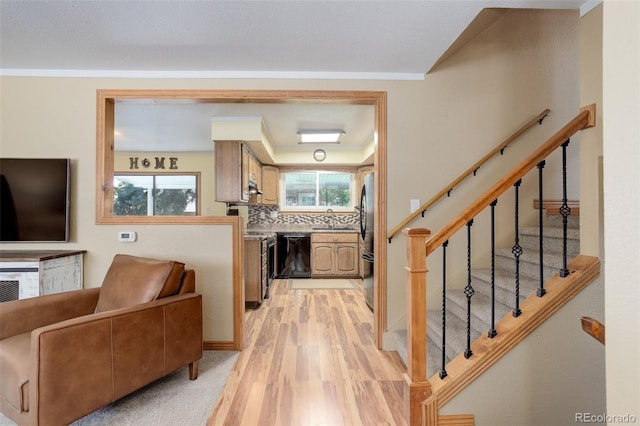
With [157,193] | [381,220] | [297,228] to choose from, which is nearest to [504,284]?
[381,220]

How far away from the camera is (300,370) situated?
2.27 meters

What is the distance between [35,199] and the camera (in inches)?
98.0

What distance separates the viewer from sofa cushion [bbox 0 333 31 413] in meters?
1.43

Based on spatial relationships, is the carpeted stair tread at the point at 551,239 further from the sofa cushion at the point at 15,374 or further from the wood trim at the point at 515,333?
the sofa cushion at the point at 15,374

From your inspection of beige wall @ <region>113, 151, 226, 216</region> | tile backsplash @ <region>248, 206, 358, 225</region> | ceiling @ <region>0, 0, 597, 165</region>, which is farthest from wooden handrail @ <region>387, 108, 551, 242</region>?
beige wall @ <region>113, 151, 226, 216</region>

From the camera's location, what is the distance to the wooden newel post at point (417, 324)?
5.20 ft

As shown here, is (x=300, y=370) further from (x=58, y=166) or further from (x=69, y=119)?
(x=69, y=119)

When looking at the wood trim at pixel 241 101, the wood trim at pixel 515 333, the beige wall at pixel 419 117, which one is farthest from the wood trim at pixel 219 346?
the wood trim at pixel 515 333

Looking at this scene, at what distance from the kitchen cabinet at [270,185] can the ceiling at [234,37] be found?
10.0ft

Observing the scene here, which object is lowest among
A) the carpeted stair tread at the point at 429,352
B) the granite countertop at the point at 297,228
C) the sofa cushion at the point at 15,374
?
the carpeted stair tread at the point at 429,352

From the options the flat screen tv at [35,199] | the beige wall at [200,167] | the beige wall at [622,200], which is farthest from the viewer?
the beige wall at [200,167]

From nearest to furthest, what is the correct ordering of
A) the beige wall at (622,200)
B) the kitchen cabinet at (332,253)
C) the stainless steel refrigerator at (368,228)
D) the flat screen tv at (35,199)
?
1. the beige wall at (622,200)
2. the flat screen tv at (35,199)
3. the stainless steel refrigerator at (368,228)
4. the kitchen cabinet at (332,253)

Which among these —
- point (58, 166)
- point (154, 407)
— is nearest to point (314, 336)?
point (154, 407)

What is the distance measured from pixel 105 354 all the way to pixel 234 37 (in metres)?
2.09
